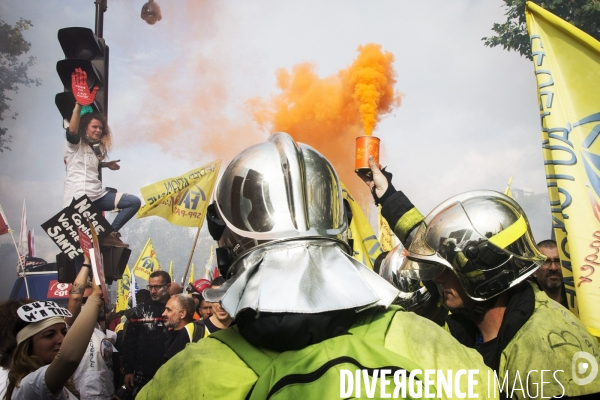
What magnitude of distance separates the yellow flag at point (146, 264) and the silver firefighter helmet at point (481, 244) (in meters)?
12.0

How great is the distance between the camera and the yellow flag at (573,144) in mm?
3221

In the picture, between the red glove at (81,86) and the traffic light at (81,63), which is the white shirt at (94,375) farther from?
the traffic light at (81,63)

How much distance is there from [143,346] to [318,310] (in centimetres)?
526

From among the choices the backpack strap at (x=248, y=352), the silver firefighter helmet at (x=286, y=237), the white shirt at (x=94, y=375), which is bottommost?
the white shirt at (x=94, y=375)

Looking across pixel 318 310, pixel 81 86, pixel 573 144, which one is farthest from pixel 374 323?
pixel 81 86

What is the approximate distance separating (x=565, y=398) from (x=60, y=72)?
39.1ft

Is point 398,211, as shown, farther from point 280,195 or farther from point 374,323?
point 374,323

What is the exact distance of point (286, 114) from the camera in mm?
14688

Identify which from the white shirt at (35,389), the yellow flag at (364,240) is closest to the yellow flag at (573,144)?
the yellow flag at (364,240)

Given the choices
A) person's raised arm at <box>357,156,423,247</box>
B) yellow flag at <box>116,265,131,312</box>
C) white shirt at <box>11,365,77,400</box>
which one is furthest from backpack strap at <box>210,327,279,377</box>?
yellow flag at <box>116,265,131,312</box>

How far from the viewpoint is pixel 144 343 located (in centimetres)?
608

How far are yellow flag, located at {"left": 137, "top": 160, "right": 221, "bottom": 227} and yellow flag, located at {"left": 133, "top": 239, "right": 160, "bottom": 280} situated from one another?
4701 mm

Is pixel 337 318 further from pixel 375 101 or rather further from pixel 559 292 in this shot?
pixel 375 101

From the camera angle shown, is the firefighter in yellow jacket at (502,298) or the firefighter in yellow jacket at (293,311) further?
the firefighter in yellow jacket at (502,298)
